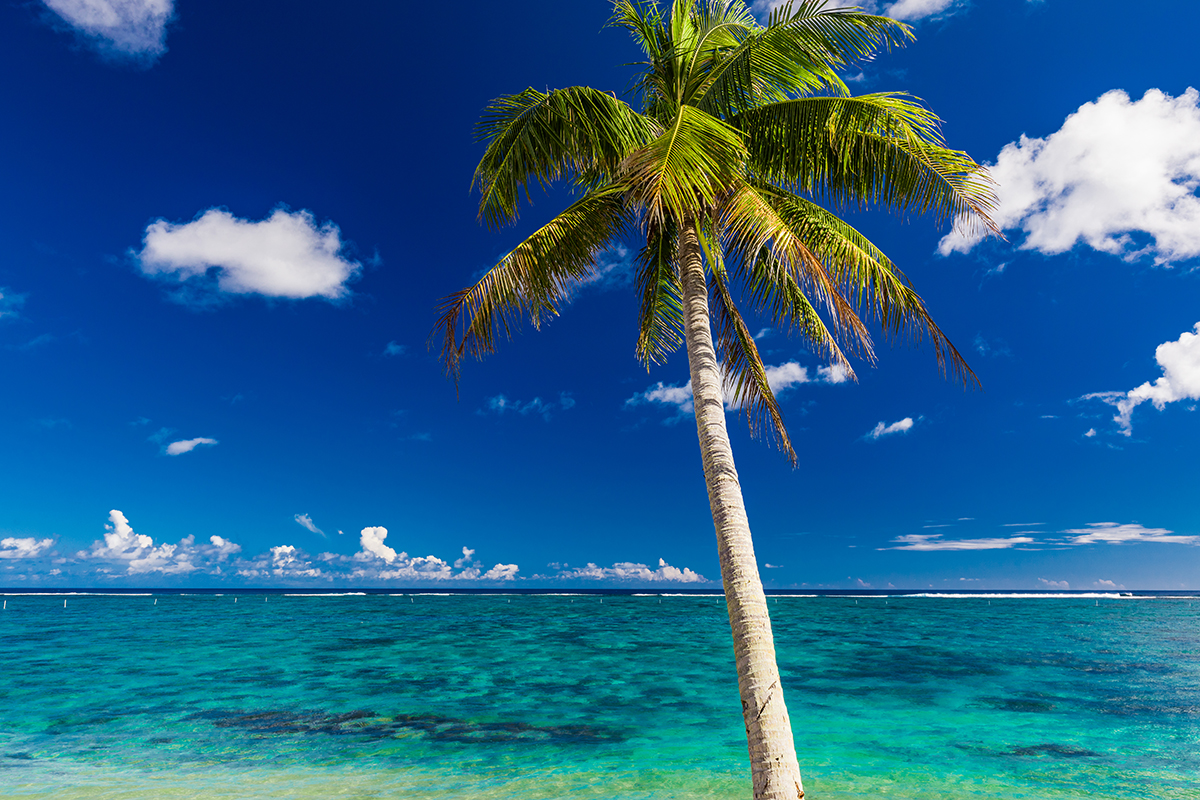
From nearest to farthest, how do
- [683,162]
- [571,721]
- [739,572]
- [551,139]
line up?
[739,572] → [683,162] → [551,139] → [571,721]

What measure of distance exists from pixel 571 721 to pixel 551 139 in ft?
37.7

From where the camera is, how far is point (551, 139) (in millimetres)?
7387

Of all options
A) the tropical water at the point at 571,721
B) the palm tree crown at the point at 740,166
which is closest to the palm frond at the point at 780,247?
the palm tree crown at the point at 740,166

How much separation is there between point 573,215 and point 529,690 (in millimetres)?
13695

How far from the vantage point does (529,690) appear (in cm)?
1609

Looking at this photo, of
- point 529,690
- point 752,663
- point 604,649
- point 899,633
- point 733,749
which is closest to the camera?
point 752,663

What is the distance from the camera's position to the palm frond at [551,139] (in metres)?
6.68

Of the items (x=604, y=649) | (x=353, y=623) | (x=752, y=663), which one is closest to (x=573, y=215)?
(x=752, y=663)

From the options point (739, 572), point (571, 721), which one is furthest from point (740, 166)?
point (571, 721)

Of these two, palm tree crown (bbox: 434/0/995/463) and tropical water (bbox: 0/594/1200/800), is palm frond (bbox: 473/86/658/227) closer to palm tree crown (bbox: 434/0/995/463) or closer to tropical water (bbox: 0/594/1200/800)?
palm tree crown (bbox: 434/0/995/463)

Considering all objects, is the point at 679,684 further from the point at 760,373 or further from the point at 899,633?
the point at 899,633

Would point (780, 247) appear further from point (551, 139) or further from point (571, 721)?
point (571, 721)

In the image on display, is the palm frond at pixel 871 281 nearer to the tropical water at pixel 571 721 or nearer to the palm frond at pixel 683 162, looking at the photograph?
the palm frond at pixel 683 162

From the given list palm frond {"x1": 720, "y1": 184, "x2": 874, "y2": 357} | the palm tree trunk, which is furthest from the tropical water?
palm frond {"x1": 720, "y1": 184, "x2": 874, "y2": 357}
